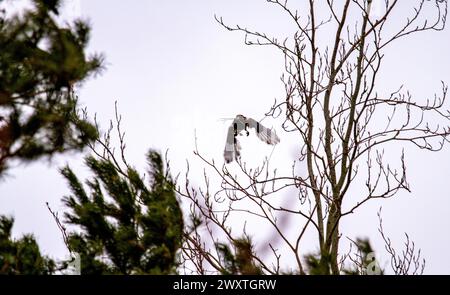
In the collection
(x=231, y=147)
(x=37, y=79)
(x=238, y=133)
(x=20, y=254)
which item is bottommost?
(x=20, y=254)

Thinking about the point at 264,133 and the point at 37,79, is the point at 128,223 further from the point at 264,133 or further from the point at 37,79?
the point at 264,133

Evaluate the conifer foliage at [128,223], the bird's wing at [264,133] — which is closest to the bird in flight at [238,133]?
the bird's wing at [264,133]

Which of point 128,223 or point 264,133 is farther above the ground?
point 264,133

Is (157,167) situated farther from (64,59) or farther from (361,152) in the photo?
(361,152)

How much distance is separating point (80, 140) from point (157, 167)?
19.3 inches

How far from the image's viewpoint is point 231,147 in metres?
5.58

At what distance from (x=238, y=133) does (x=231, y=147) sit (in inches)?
6.7

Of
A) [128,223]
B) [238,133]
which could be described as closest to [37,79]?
[128,223]

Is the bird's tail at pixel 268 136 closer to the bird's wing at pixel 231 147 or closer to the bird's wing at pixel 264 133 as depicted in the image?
the bird's wing at pixel 264 133

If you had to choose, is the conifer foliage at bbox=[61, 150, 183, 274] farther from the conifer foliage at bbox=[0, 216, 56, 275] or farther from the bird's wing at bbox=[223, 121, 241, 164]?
the bird's wing at bbox=[223, 121, 241, 164]

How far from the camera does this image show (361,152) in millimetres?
5094

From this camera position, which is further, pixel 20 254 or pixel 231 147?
pixel 231 147
